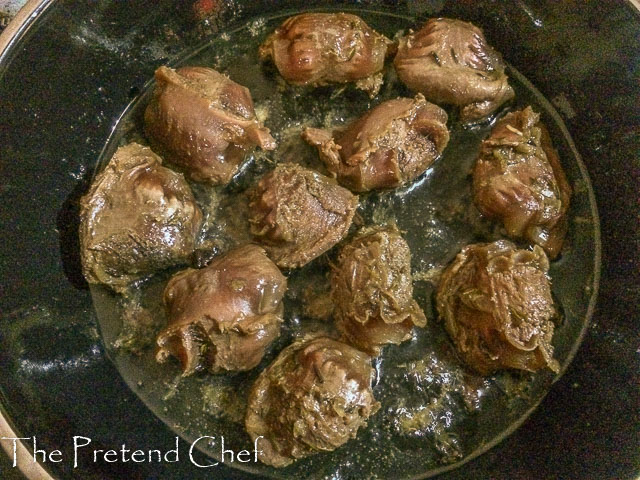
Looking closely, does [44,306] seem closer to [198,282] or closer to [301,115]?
[198,282]

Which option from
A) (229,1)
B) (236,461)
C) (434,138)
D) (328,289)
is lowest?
(236,461)

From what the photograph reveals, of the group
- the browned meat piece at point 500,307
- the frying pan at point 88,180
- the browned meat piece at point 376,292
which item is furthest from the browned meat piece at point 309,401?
the browned meat piece at point 500,307

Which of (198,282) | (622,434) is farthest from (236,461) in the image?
(622,434)

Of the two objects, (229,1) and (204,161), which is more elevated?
(229,1)

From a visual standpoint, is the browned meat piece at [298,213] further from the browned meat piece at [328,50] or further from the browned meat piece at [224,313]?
the browned meat piece at [328,50]

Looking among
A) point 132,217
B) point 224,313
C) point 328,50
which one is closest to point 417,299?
point 224,313

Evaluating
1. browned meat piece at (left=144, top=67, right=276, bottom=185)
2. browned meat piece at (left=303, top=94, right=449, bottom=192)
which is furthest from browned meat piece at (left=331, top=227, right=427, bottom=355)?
browned meat piece at (left=144, top=67, right=276, bottom=185)

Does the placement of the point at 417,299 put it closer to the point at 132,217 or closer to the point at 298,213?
the point at 298,213
